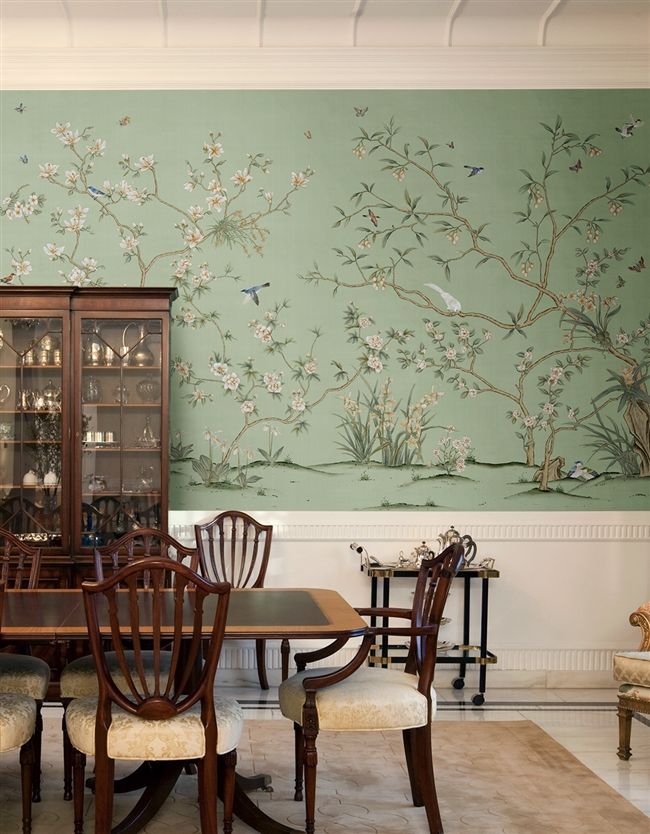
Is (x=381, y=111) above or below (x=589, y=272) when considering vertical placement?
above

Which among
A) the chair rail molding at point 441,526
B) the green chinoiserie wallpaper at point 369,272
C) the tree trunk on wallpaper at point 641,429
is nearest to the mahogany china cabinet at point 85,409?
the green chinoiserie wallpaper at point 369,272

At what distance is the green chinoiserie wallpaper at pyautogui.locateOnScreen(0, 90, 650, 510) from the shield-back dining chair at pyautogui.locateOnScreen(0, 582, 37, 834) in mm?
2428

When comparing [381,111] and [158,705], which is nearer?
[158,705]

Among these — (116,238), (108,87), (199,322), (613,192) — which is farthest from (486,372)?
(108,87)

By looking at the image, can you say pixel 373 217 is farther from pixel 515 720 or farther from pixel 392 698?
pixel 392 698

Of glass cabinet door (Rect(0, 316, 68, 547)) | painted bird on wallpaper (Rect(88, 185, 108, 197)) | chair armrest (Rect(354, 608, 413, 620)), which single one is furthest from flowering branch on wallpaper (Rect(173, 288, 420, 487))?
chair armrest (Rect(354, 608, 413, 620))

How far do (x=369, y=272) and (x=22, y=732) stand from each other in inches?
135

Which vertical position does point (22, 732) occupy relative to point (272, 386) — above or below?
below

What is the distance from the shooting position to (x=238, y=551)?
573cm

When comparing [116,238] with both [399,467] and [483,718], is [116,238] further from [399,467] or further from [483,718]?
[483,718]

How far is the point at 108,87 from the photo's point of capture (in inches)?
228

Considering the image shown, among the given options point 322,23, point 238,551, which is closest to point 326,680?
point 238,551

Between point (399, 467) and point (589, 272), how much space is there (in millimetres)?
1622

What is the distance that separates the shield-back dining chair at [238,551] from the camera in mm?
5469
